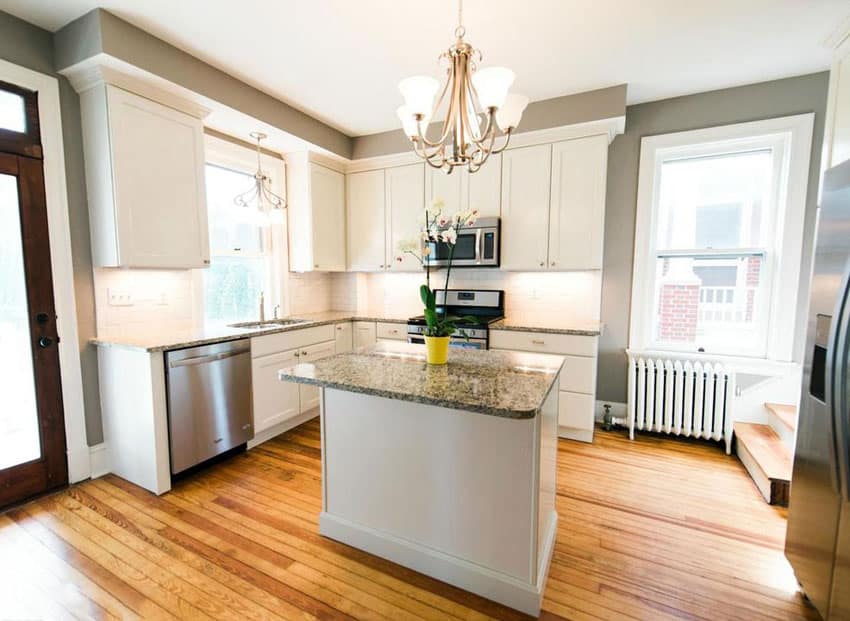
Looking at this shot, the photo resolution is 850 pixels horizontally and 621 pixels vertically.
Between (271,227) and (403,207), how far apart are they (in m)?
1.36

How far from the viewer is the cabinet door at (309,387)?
339 cm

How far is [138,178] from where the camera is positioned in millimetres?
2428

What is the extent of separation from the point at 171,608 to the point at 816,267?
3.02 m

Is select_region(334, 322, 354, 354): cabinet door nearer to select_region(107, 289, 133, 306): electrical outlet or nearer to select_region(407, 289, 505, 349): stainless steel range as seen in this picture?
select_region(407, 289, 505, 349): stainless steel range

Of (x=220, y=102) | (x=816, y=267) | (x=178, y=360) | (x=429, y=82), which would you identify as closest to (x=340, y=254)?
(x=220, y=102)

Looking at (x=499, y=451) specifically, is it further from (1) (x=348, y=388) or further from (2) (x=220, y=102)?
(2) (x=220, y=102)

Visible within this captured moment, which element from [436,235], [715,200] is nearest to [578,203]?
[715,200]

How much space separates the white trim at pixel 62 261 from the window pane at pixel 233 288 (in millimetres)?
929

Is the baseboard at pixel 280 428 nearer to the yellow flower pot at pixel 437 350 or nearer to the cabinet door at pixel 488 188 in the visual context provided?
the yellow flower pot at pixel 437 350

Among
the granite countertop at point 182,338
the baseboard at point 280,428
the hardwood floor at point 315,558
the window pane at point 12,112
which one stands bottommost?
the hardwood floor at point 315,558

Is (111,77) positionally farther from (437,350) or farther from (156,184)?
(437,350)

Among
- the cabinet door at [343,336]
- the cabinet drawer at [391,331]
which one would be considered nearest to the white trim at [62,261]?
the cabinet door at [343,336]

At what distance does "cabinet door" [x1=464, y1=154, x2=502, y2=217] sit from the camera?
11.3 feet

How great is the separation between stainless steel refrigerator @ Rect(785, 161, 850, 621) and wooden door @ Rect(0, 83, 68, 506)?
12.8ft
